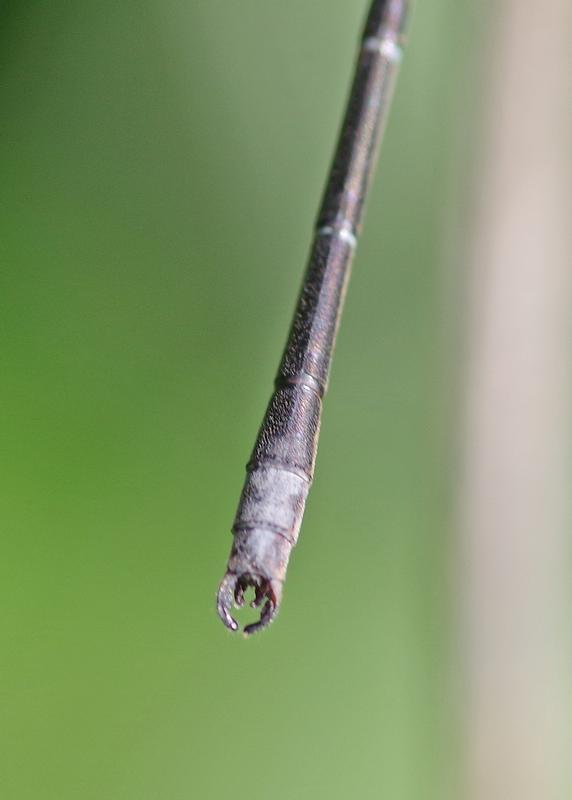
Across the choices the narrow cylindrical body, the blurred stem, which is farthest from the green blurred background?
the narrow cylindrical body

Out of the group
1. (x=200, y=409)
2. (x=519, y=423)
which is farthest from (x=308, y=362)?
(x=519, y=423)

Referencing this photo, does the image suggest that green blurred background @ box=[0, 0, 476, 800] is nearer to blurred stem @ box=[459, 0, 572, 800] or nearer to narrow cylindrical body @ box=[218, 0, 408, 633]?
blurred stem @ box=[459, 0, 572, 800]

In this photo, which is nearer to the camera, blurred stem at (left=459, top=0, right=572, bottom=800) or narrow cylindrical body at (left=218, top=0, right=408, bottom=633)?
narrow cylindrical body at (left=218, top=0, right=408, bottom=633)

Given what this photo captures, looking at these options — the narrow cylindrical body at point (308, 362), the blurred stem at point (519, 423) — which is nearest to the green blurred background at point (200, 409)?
the blurred stem at point (519, 423)

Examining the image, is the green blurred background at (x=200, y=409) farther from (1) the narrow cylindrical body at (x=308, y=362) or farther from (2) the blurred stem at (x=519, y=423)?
(1) the narrow cylindrical body at (x=308, y=362)

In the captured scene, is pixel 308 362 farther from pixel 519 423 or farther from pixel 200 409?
pixel 519 423
